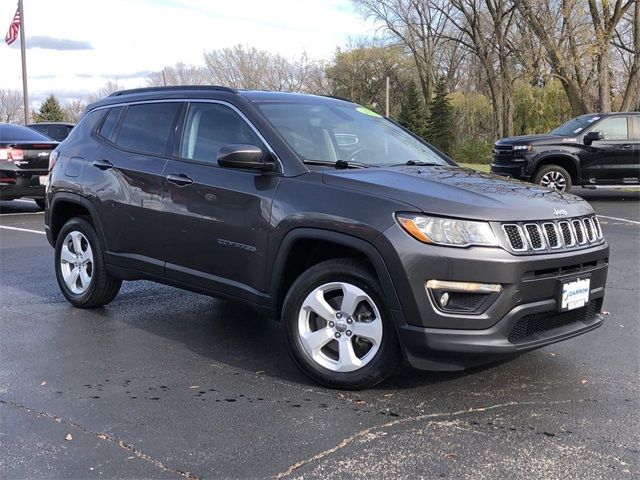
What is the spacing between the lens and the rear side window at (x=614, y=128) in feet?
47.1

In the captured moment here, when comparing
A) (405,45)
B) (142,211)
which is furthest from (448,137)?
(142,211)

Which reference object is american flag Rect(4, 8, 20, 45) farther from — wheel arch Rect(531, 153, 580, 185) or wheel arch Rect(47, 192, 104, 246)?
wheel arch Rect(47, 192, 104, 246)

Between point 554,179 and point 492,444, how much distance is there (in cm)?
1177

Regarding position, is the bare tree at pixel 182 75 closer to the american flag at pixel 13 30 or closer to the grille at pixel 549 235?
the american flag at pixel 13 30

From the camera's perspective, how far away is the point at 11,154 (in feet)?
37.8

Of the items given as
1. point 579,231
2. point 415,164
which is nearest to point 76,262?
point 415,164

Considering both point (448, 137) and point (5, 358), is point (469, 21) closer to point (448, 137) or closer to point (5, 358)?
point (448, 137)

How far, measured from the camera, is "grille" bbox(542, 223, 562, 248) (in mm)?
3652

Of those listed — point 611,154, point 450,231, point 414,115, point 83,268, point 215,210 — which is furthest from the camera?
point 414,115

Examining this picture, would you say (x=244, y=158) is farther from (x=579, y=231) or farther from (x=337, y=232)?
(x=579, y=231)

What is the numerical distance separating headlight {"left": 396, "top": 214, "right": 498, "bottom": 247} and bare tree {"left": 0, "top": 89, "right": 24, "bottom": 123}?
65.0 metres

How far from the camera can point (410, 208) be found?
3.54 metres

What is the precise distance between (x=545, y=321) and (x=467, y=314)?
567 millimetres

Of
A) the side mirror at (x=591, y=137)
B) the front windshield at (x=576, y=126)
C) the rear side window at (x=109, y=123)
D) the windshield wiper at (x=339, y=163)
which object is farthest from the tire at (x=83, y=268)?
the front windshield at (x=576, y=126)
